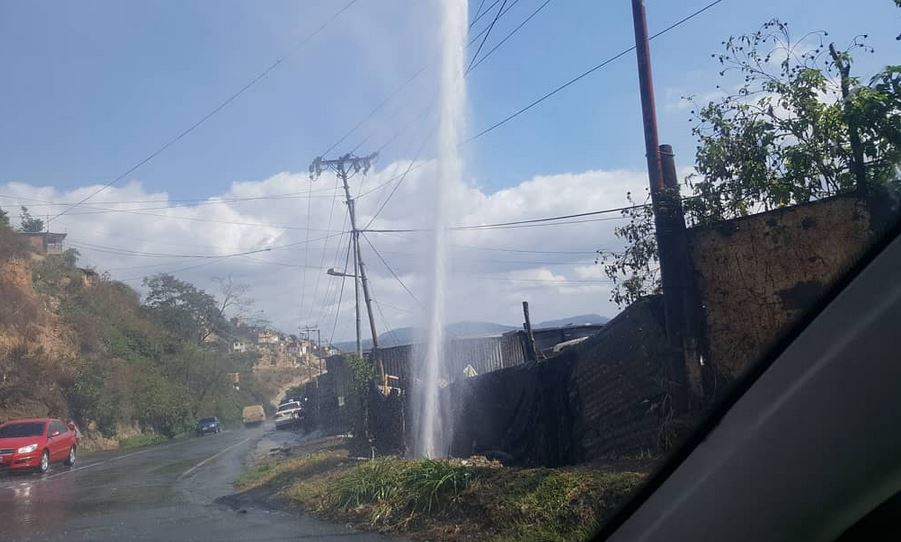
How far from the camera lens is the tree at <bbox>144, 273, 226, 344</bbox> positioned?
231 ft

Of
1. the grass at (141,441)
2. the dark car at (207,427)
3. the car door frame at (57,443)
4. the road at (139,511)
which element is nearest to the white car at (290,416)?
the dark car at (207,427)

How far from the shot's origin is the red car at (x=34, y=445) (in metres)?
21.3

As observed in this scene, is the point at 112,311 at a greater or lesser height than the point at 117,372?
greater

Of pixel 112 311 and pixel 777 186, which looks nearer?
pixel 777 186

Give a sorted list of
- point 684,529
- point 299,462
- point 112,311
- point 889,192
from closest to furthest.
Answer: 1. point 684,529
2. point 889,192
3. point 299,462
4. point 112,311

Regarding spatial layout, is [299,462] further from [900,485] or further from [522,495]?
[900,485]

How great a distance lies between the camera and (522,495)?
29.0ft

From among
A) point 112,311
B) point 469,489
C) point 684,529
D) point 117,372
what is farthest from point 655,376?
point 112,311

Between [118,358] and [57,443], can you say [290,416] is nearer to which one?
[118,358]

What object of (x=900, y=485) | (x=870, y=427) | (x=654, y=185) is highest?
(x=654, y=185)

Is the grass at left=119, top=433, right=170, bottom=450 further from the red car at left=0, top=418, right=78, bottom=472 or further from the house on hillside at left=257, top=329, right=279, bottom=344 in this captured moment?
the house on hillside at left=257, top=329, right=279, bottom=344

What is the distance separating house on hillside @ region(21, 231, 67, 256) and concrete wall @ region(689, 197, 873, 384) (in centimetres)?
5845

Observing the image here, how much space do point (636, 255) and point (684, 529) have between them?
Answer: 8.05m

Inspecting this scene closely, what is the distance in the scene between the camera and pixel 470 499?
9.59 metres
